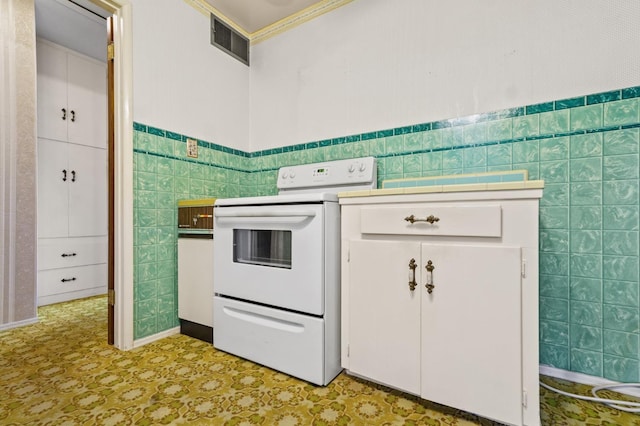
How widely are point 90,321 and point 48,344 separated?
0.41 m

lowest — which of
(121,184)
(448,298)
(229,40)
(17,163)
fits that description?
(448,298)

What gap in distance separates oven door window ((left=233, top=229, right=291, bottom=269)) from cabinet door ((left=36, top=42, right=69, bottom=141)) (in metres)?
2.40

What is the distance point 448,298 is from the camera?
1096mm

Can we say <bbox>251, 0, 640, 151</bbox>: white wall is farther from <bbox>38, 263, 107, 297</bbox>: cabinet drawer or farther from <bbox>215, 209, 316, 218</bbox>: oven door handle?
<bbox>38, 263, 107, 297</bbox>: cabinet drawer

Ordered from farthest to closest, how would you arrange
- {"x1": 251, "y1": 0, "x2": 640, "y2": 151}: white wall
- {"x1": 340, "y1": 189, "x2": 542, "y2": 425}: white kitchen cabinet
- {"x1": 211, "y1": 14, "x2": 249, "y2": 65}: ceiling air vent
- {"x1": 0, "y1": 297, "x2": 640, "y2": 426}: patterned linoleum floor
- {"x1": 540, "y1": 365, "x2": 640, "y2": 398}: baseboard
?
{"x1": 211, "y1": 14, "x2": 249, "y2": 65}: ceiling air vent < {"x1": 251, "y1": 0, "x2": 640, "y2": 151}: white wall < {"x1": 540, "y1": 365, "x2": 640, "y2": 398}: baseboard < {"x1": 0, "y1": 297, "x2": 640, "y2": 426}: patterned linoleum floor < {"x1": 340, "y1": 189, "x2": 542, "y2": 425}: white kitchen cabinet

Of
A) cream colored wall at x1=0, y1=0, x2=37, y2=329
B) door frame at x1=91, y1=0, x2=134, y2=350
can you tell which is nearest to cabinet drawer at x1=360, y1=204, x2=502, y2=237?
door frame at x1=91, y1=0, x2=134, y2=350

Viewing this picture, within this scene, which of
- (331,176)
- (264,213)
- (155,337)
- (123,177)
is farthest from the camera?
(331,176)

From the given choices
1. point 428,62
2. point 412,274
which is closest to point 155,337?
point 412,274

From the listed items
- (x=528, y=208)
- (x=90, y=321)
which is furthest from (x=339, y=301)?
(x=90, y=321)

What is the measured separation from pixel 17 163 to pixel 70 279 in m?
1.16

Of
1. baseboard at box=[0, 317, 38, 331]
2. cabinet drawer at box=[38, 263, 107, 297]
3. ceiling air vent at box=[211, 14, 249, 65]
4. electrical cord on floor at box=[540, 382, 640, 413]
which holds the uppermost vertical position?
ceiling air vent at box=[211, 14, 249, 65]

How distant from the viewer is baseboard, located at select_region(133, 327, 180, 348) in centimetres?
174

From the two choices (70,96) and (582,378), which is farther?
(70,96)

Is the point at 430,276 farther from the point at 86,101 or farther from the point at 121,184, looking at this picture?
the point at 86,101
